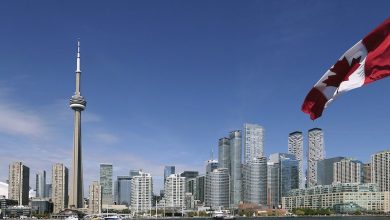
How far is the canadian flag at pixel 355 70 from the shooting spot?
46.7 feet

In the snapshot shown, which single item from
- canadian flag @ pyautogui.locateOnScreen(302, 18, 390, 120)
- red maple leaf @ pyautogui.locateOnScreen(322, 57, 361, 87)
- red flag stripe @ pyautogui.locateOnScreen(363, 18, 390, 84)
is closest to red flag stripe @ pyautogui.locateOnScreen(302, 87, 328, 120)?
canadian flag @ pyautogui.locateOnScreen(302, 18, 390, 120)

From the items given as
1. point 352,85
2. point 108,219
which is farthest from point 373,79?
point 108,219

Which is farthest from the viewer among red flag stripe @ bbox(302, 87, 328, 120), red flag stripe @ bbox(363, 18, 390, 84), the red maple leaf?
red flag stripe @ bbox(302, 87, 328, 120)

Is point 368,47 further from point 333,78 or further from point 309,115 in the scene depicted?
point 309,115

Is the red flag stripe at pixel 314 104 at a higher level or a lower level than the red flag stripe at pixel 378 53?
lower

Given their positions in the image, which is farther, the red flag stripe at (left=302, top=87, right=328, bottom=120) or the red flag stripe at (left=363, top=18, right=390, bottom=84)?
the red flag stripe at (left=302, top=87, right=328, bottom=120)

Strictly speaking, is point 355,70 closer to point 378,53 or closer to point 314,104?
point 378,53

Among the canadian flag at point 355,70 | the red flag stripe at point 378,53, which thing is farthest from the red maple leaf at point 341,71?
the red flag stripe at point 378,53

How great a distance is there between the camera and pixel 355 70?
598 inches

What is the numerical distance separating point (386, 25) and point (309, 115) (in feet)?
11.2

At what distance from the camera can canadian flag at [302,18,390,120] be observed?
14.2m

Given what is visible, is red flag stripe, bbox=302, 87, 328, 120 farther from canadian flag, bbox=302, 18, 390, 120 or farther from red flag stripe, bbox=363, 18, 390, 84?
red flag stripe, bbox=363, 18, 390, 84

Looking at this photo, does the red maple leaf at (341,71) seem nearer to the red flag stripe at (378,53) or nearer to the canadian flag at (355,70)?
the canadian flag at (355,70)

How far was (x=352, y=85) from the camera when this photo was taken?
15062mm
